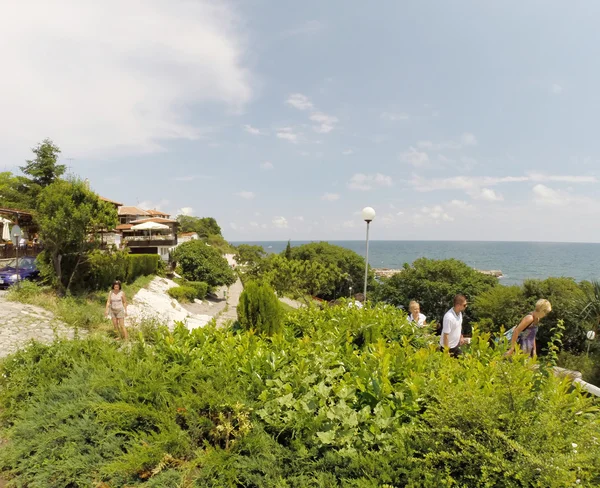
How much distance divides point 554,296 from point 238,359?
25.4 metres

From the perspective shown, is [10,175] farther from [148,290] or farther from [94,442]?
[94,442]

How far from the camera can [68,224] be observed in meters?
14.1

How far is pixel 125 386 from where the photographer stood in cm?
325

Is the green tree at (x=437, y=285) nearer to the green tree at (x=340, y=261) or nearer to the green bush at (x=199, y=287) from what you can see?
the green bush at (x=199, y=287)

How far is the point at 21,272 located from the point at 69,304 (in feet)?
15.9

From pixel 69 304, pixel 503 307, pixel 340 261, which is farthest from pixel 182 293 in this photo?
pixel 340 261

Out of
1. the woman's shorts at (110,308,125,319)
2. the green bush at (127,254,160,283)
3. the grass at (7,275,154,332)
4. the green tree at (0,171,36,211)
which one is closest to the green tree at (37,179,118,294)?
the grass at (7,275,154,332)

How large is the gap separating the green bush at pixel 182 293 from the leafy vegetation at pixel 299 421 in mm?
21918

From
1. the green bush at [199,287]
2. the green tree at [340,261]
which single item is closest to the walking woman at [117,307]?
the green bush at [199,287]

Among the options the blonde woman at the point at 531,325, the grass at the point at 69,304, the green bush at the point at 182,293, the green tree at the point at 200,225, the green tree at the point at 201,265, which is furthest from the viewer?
the green tree at the point at 200,225

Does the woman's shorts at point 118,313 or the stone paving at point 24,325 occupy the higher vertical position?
the woman's shorts at point 118,313

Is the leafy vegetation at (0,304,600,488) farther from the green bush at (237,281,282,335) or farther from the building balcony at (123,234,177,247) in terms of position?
the building balcony at (123,234,177,247)

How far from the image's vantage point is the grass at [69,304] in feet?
34.8

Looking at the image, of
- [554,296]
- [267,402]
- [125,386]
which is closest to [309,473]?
[267,402]
